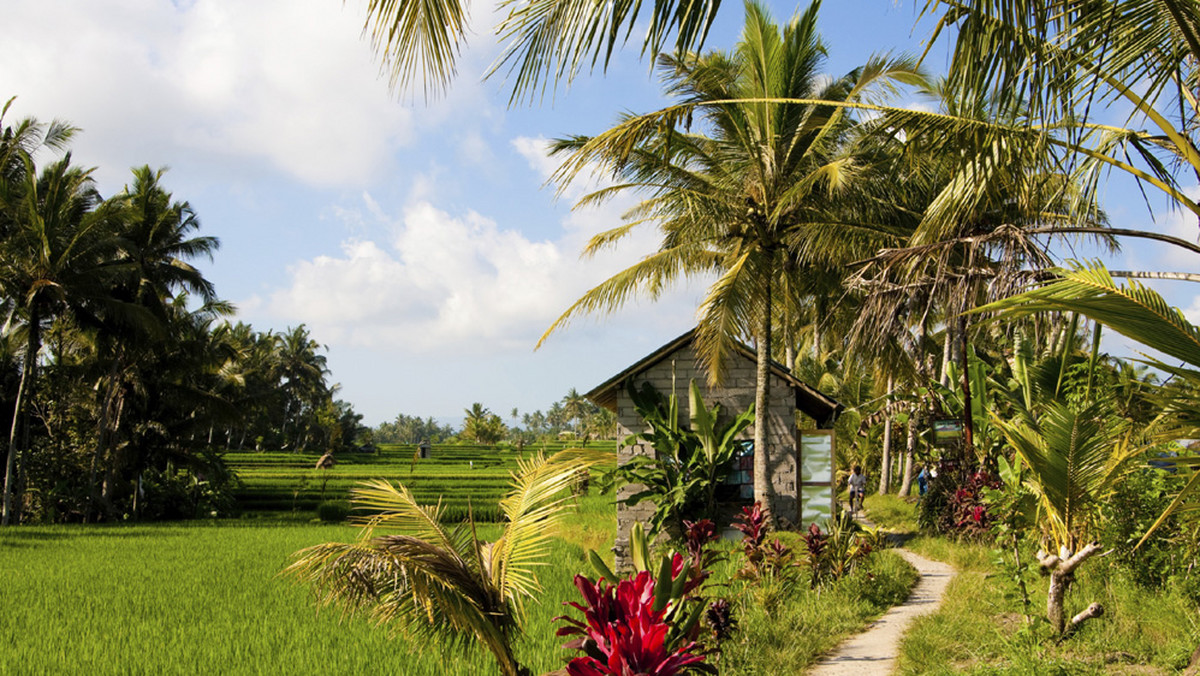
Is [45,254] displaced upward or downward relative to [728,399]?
upward

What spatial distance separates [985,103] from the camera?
4754mm

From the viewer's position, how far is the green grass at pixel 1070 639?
217 inches

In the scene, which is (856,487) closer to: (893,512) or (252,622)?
(893,512)

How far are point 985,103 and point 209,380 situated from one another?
31.1 metres

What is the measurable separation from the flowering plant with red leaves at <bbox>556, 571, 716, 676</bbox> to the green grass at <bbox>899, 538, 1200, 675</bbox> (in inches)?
124

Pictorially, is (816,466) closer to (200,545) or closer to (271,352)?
(200,545)

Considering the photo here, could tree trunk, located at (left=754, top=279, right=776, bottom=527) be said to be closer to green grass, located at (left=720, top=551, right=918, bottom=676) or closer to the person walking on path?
green grass, located at (left=720, top=551, right=918, bottom=676)

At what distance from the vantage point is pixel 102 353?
24.7 meters

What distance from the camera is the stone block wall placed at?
13.0 meters

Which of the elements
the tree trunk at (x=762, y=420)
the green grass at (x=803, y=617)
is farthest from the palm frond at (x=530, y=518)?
the tree trunk at (x=762, y=420)

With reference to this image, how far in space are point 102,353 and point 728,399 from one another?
20.3 metres

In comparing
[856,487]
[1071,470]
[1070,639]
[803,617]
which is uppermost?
[1071,470]

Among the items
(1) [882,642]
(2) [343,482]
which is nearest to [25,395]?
(2) [343,482]

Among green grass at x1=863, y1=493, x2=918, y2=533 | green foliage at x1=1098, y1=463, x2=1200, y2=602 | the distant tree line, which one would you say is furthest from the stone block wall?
the distant tree line
